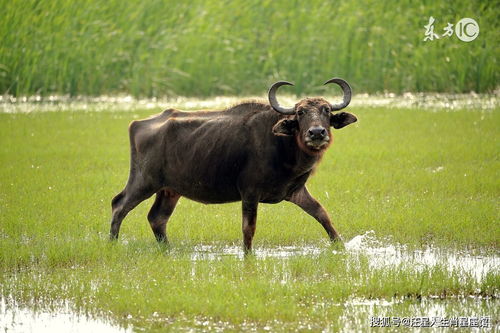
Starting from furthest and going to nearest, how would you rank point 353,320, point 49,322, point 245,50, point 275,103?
point 245,50 → point 275,103 → point 49,322 → point 353,320

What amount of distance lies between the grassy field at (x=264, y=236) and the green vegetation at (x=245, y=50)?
11.2ft

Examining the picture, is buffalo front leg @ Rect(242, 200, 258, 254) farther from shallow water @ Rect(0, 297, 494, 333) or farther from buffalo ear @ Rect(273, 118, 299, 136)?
shallow water @ Rect(0, 297, 494, 333)

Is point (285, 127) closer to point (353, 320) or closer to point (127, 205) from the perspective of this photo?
point (127, 205)

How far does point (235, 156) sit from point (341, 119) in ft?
3.41

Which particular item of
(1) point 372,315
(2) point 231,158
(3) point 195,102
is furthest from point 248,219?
(3) point 195,102

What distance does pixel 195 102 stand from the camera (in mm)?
20391

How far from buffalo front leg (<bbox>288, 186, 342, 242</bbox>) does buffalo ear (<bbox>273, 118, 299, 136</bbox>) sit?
0.77 metres

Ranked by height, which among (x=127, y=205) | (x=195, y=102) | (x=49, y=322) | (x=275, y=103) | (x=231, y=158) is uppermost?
(x=195, y=102)

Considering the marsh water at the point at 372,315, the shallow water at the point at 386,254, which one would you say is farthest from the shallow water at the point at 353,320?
the shallow water at the point at 386,254

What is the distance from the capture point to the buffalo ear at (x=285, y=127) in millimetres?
9359

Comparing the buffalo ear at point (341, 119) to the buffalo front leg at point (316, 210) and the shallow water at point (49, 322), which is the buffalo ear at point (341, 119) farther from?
the shallow water at point (49, 322)

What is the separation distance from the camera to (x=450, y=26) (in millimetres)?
20719

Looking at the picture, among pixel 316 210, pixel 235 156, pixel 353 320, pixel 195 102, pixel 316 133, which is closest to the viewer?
pixel 353 320

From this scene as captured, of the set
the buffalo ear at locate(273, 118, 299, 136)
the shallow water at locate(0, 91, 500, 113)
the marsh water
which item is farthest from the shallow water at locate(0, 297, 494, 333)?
the shallow water at locate(0, 91, 500, 113)
